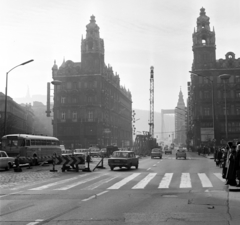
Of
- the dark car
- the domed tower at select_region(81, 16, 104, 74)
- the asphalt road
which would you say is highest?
the domed tower at select_region(81, 16, 104, 74)

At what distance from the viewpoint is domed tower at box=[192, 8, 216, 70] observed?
97.0 metres

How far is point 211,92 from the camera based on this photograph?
9594cm

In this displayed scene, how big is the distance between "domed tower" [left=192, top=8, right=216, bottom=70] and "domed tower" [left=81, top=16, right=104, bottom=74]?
27338 mm

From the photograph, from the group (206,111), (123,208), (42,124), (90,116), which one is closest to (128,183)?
(123,208)

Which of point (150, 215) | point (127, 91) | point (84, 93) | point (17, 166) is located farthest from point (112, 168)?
point (127, 91)

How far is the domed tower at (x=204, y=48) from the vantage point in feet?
318

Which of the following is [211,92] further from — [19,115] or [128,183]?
[128,183]

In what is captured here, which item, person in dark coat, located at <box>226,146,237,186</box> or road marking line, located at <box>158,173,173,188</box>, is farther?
road marking line, located at <box>158,173,173,188</box>

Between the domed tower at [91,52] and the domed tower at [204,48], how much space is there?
1076 inches

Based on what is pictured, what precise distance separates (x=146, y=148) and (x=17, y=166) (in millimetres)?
54076

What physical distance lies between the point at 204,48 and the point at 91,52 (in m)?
32.3

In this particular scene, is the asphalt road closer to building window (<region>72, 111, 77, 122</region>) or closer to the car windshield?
the car windshield

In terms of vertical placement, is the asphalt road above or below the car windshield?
below

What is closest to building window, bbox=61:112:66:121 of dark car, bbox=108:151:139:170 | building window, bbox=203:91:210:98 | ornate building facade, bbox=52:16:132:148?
ornate building facade, bbox=52:16:132:148
